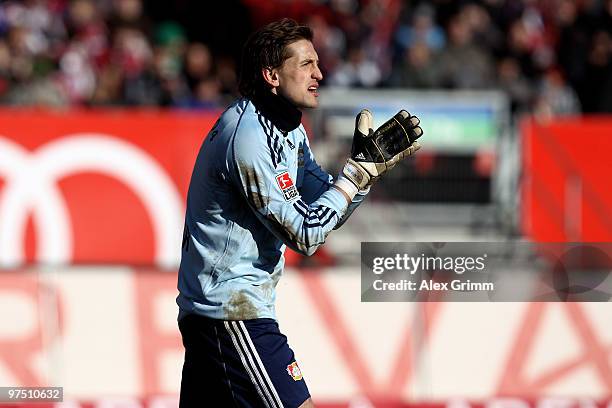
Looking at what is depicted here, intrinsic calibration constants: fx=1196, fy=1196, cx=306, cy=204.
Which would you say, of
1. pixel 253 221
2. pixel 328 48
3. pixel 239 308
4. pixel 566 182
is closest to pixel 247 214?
pixel 253 221

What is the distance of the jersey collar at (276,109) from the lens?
4.58 metres

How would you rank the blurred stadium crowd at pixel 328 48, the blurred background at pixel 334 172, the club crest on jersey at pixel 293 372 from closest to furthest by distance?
the club crest on jersey at pixel 293 372, the blurred background at pixel 334 172, the blurred stadium crowd at pixel 328 48

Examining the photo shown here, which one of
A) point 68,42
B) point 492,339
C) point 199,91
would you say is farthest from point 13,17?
point 492,339

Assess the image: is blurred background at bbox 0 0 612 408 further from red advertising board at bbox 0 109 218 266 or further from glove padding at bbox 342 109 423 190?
glove padding at bbox 342 109 423 190

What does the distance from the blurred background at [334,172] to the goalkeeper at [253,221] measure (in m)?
2.78

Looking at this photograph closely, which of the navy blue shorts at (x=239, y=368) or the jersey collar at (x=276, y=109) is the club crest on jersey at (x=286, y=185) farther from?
the navy blue shorts at (x=239, y=368)

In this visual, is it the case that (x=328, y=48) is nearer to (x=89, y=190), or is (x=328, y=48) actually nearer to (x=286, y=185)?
(x=89, y=190)

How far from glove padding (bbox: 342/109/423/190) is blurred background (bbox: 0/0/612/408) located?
120 inches

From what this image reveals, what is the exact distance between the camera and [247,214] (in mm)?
4582

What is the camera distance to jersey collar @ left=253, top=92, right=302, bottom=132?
4578 millimetres

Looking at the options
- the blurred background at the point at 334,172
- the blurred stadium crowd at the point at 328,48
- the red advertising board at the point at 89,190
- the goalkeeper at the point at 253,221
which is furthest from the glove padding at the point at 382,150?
the blurred stadium crowd at the point at 328,48

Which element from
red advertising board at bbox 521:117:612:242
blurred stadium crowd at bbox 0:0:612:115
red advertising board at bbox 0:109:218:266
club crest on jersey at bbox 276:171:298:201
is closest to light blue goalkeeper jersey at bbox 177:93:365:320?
club crest on jersey at bbox 276:171:298:201

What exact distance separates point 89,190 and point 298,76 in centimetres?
747

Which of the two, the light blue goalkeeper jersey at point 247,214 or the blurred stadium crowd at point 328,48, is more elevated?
the blurred stadium crowd at point 328,48
